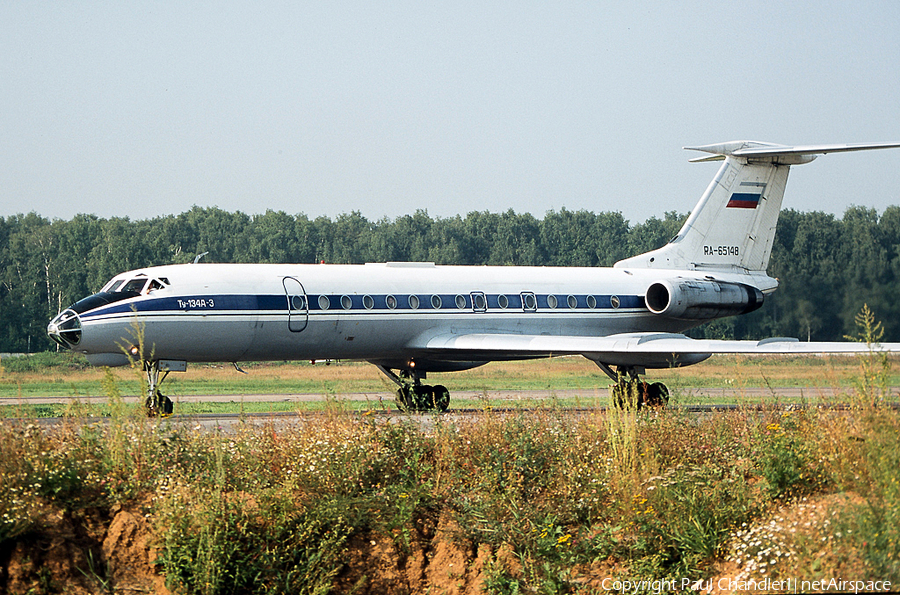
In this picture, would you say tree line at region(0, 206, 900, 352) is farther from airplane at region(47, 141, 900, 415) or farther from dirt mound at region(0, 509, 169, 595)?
dirt mound at region(0, 509, 169, 595)

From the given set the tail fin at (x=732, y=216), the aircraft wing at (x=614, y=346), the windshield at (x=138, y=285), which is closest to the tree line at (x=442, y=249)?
the tail fin at (x=732, y=216)

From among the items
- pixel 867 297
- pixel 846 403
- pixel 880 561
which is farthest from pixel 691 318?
pixel 880 561

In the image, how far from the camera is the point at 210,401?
24516 millimetres

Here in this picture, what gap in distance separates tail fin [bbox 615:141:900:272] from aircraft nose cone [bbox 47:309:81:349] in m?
14.4

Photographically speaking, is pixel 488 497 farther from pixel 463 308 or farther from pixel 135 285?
pixel 463 308

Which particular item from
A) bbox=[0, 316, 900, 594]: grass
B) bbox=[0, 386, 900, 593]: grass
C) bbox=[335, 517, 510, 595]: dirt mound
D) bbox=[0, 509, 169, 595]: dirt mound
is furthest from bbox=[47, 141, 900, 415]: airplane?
bbox=[0, 509, 169, 595]: dirt mound

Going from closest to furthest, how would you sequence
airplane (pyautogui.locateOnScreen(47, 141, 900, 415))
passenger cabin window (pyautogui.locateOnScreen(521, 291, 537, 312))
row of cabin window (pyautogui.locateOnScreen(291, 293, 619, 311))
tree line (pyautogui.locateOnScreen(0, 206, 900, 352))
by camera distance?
airplane (pyautogui.locateOnScreen(47, 141, 900, 415)) < row of cabin window (pyautogui.locateOnScreen(291, 293, 619, 311)) < passenger cabin window (pyautogui.locateOnScreen(521, 291, 537, 312)) < tree line (pyautogui.locateOnScreen(0, 206, 900, 352))

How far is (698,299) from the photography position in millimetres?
23250

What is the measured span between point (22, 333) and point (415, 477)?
6120cm

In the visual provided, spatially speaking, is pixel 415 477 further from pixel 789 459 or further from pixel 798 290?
pixel 798 290

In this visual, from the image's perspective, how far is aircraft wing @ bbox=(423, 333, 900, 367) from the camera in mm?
19438

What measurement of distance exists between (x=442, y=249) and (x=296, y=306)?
72.9 meters

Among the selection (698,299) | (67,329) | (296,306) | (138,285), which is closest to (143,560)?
(67,329)

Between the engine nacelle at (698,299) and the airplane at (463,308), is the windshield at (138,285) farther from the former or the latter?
the engine nacelle at (698,299)
